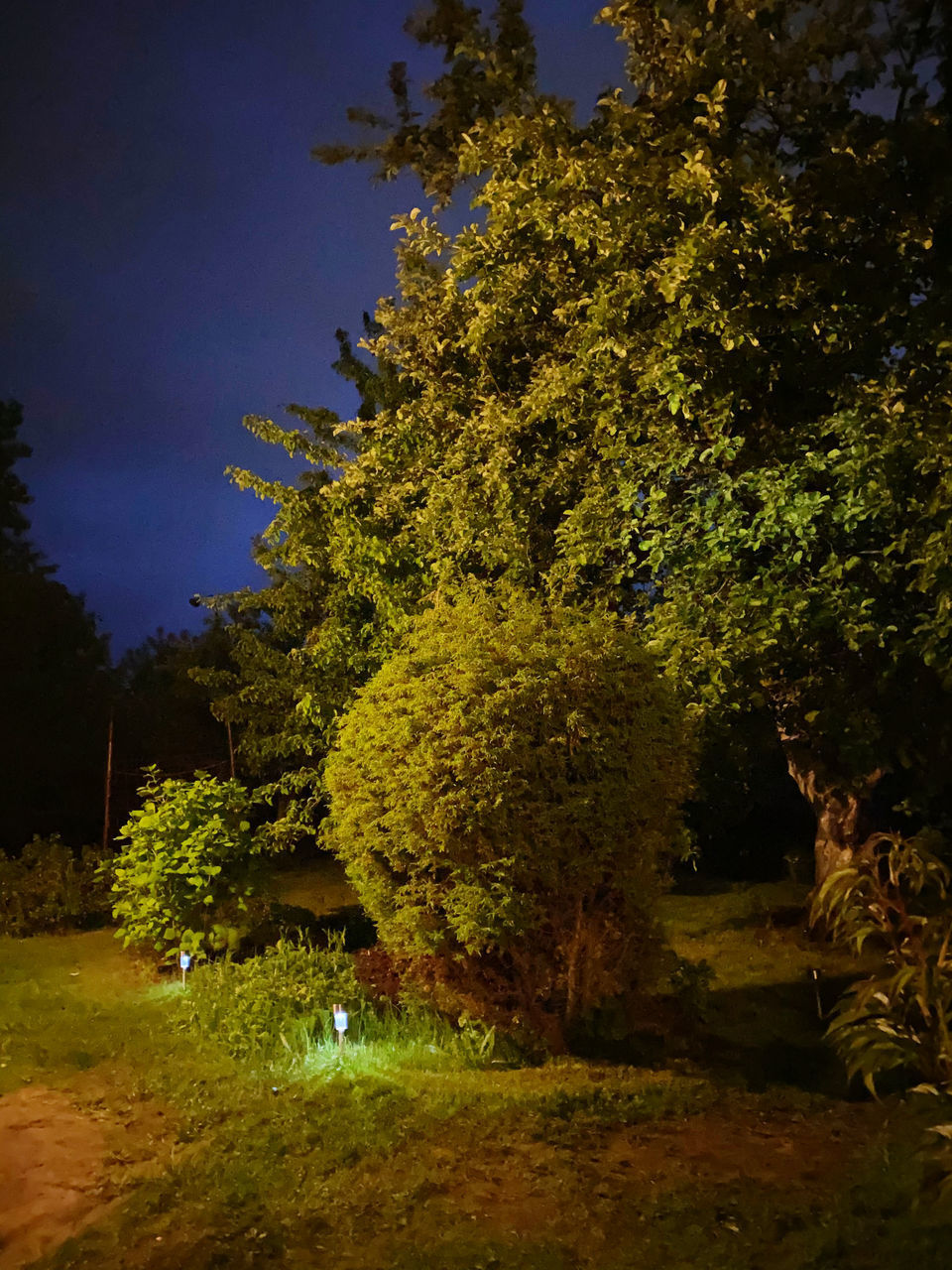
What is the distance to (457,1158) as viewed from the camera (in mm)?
4148

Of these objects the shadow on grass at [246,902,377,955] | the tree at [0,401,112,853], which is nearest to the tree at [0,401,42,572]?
the tree at [0,401,112,853]

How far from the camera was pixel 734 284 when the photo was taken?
6430 millimetres

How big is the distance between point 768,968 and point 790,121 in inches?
255

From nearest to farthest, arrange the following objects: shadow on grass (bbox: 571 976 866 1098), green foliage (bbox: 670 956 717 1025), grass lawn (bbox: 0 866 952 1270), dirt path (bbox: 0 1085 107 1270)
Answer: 1. grass lawn (bbox: 0 866 952 1270)
2. dirt path (bbox: 0 1085 107 1270)
3. shadow on grass (bbox: 571 976 866 1098)
4. green foliage (bbox: 670 956 717 1025)

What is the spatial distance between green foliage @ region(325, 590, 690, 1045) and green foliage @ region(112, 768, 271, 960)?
249cm

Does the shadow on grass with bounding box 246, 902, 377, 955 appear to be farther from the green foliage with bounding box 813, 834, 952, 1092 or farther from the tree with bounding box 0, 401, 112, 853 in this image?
the tree with bounding box 0, 401, 112, 853

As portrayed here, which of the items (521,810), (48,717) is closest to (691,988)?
(521,810)

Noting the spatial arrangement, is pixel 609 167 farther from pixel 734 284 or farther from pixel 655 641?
pixel 655 641

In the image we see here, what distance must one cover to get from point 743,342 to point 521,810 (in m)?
3.38

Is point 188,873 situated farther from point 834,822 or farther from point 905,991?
point 834,822

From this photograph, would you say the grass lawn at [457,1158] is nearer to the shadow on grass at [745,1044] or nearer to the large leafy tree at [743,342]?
the shadow on grass at [745,1044]

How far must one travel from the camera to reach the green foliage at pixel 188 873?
8.16 meters

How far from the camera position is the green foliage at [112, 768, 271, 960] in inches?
321

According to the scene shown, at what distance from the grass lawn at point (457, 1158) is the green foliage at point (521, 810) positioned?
56 centimetres
